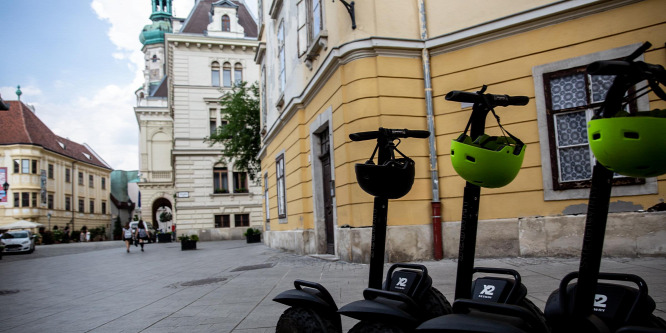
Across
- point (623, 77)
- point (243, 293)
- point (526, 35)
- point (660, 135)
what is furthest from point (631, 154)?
point (526, 35)

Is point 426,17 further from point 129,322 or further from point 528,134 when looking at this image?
point 129,322

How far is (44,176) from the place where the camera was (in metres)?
49.7

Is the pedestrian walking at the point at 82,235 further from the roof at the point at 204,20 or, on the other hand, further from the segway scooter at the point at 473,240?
the segway scooter at the point at 473,240

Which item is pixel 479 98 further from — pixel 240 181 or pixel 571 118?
pixel 240 181

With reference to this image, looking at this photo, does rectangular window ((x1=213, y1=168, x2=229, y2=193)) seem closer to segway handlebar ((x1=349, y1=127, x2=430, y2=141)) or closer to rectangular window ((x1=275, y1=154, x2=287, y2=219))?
rectangular window ((x1=275, y1=154, x2=287, y2=219))

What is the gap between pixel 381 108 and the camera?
30.2ft

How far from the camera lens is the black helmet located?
2.52 m

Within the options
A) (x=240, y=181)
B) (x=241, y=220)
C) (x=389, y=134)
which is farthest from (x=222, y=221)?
(x=389, y=134)

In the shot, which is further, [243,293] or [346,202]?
[346,202]

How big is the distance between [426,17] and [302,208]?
620 cm

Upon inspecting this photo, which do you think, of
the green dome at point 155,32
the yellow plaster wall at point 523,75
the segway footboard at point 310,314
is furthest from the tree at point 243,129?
the green dome at point 155,32

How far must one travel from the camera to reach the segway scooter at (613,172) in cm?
158

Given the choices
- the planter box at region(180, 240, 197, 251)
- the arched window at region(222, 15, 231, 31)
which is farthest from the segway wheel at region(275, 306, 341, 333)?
the arched window at region(222, 15, 231, 31)

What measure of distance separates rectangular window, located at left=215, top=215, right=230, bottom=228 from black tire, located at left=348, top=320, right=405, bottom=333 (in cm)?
3457
